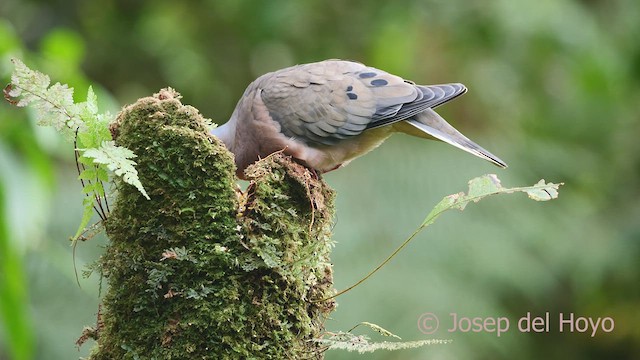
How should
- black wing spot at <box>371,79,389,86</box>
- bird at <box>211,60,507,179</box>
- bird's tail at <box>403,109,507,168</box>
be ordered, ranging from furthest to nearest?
black wing spot at <box>371,79,389,86</box>
bird's tail at <box>403,109,507,168</box>
bird at <box>211,60,507,179</box>

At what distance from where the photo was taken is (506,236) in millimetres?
9516

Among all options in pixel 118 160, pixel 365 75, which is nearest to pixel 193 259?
pixel 118 160

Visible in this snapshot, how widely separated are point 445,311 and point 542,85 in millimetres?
3510

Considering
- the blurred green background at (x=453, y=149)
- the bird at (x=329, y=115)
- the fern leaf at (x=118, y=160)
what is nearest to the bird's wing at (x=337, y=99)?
the bird at (x=329, y=115)

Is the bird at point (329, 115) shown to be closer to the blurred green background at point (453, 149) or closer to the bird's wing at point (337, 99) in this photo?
the bird's wing at point (337, 99)

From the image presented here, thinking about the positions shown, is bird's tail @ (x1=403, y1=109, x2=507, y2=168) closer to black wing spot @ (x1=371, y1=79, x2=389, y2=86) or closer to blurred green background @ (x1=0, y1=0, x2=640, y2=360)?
black wing spot @ (x1=371, y1=79, x2=389, y2=86)

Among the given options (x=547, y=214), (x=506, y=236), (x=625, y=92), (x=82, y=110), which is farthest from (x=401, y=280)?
(x=82, y=110)

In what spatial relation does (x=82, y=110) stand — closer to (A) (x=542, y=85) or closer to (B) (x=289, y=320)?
(B) (x=289, y=320)

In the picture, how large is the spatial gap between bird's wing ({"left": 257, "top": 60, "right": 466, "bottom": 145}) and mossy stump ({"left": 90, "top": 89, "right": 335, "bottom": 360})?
44.8 inches

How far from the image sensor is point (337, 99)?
4.40 metres

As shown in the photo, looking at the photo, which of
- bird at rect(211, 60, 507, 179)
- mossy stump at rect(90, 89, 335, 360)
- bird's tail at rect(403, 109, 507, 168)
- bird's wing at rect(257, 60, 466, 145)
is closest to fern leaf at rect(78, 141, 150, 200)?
mossy stump at rect(90, 89, 335, 360)

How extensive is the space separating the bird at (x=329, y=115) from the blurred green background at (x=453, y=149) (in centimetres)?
383

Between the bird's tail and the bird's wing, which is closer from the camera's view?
the bird's wing

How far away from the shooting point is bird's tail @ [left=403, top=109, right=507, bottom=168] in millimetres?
4422
